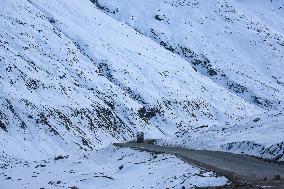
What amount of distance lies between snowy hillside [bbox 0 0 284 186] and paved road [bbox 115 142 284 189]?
1.61 m

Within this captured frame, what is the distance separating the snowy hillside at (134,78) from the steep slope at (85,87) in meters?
0.14

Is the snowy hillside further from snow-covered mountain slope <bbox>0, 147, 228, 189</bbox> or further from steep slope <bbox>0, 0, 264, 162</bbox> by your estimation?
snow-covered mountain slope <bbox>0, 147, 228, 189</bbox>

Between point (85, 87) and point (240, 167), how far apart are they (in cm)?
3694

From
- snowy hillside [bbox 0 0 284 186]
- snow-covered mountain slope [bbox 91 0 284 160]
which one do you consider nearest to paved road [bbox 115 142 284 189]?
snowy hillside [bbox 0 0 284 186]

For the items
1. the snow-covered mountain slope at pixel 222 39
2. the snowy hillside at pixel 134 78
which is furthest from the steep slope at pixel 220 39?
the snowy hillside at pixel 134 78

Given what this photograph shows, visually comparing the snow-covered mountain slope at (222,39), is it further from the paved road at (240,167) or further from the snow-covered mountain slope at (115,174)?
the paved road at (240,167)

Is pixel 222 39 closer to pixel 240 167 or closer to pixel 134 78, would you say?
pixel 134 78

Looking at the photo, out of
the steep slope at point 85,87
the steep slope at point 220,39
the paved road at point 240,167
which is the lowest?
the steep slope at point 85,87

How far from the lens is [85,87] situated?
169ft

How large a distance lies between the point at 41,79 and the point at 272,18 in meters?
88.9

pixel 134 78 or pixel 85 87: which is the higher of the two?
pixel 134 78

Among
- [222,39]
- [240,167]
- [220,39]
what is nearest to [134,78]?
[220,39]

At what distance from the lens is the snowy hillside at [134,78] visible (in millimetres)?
35188

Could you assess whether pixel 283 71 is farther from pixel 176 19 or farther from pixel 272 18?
pixel 272 18
